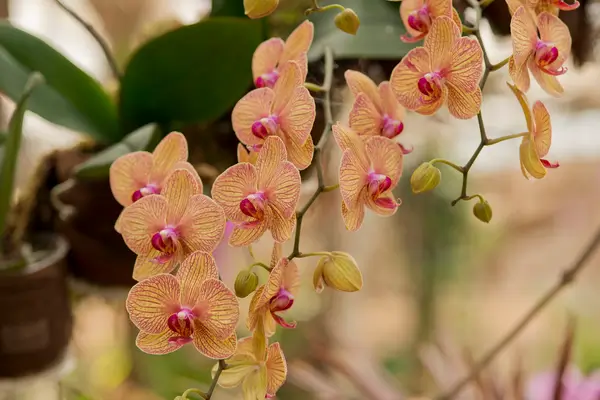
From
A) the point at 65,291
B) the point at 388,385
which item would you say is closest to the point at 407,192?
the point at 388,385

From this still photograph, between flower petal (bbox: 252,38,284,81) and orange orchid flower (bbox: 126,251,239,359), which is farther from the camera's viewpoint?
flower petal (bbox: 252,38,284,81)

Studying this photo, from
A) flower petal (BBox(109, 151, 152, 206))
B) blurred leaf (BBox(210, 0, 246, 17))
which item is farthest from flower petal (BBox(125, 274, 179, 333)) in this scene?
blurred leaf (BBox(210, 0, 246, 17))

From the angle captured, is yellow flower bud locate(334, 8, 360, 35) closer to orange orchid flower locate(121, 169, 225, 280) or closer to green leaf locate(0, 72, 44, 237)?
orange orchid flower locate(121, 169, 225, 280)

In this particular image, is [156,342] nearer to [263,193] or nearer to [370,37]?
[263,193]

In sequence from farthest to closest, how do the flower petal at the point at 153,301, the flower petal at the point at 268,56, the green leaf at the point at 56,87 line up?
the green leaf at the point at 56,87
the flower petal at the point at 268,56
the flower petal at the point at 153,301

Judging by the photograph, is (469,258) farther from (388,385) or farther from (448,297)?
(388,385)

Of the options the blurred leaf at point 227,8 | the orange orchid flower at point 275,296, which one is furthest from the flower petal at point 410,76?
the blurred leaf at point 227,8

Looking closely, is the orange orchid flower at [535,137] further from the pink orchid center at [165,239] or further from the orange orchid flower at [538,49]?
the pink orchid center at [165,239]
